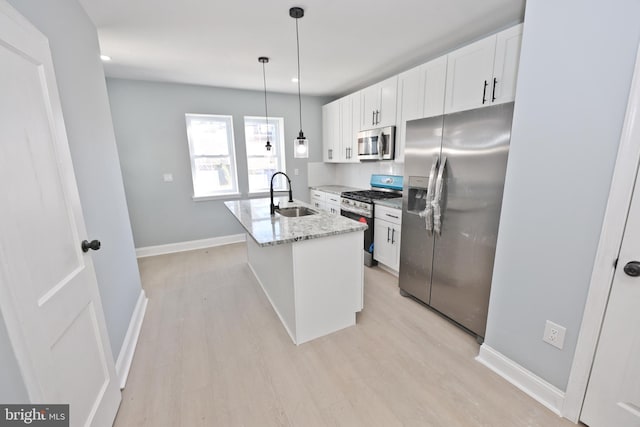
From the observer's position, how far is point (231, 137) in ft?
14.3

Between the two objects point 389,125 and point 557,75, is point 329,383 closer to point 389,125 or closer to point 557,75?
point 557,75

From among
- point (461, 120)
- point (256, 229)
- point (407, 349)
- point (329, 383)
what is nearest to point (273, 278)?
point (256, 229)

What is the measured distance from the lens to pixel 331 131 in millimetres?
4652

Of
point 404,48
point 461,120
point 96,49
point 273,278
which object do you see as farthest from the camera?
point 404,48

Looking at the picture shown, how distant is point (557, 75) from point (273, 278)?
2396 mm

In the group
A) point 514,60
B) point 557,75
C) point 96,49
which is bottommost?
point 557,75

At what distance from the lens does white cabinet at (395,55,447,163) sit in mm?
2604

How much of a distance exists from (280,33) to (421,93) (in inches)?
61.5

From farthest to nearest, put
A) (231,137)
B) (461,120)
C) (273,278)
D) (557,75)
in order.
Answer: (231,137) < (273,278) < (461,120) < (557,75)

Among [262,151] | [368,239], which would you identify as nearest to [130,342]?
[368,239]

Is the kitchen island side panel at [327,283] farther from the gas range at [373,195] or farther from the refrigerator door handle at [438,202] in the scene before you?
the gas range at [373,195]

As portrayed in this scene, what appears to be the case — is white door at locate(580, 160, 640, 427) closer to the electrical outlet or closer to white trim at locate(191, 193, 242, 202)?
the electrical outlet

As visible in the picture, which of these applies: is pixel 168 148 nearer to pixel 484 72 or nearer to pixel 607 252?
pixel 484 72

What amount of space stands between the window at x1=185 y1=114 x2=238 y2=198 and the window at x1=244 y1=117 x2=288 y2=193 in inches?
11.9
